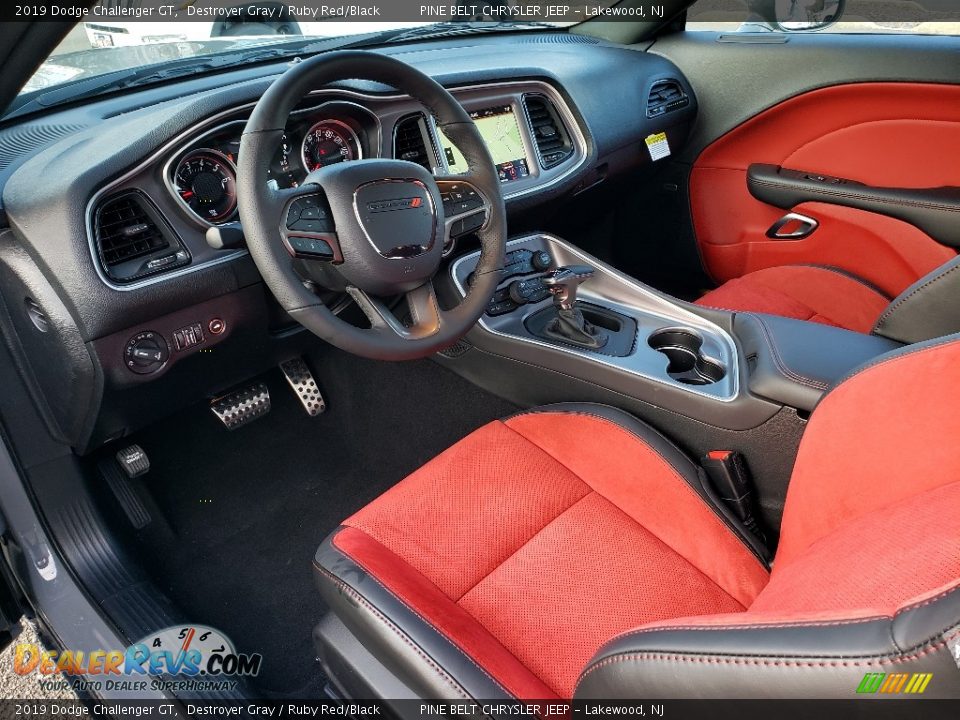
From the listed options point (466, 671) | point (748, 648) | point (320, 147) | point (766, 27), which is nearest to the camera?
point (748, 648)

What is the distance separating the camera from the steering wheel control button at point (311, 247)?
1.20 meters

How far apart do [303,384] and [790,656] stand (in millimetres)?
1565

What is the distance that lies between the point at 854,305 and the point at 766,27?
998 mm

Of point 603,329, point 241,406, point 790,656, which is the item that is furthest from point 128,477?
point 790,656

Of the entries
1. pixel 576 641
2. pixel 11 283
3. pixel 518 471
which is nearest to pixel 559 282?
pixel 518 471

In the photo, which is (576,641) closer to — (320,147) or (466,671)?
(466,671)

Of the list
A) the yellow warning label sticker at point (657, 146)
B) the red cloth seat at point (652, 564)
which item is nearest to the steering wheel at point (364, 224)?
the red cloth seat at point (652, 564)

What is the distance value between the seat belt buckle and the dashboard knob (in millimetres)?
689

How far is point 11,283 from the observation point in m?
1.35

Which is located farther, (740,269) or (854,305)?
(740,269)

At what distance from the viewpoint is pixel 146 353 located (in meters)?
1.41

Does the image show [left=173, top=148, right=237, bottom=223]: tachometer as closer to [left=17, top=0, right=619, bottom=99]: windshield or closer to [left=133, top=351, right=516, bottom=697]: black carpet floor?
[left=17, top=0, right=619, bottom=99]: windshield

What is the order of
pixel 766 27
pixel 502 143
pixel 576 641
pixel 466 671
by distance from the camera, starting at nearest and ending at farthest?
pixel 466 671, pixel 576 641, pixel 502 143, pixel 766 27

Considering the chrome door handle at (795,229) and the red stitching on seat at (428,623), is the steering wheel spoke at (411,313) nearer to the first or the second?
the red stitching on seat at (428,623)
